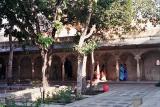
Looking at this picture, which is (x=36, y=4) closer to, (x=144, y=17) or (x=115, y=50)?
(x=144, y=17)

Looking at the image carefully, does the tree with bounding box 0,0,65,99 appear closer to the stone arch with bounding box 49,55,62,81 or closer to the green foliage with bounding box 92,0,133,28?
the green foliage with bounding box 92,0,133,28

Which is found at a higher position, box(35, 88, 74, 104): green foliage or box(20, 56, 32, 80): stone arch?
box(20, 56, 32, 80): stone arch

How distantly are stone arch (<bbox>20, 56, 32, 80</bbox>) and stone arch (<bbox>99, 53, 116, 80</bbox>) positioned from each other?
854 cm


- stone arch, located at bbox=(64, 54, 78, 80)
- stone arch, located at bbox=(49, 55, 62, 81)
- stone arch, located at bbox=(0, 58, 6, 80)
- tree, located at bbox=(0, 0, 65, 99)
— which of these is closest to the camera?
tree, located at bbox=(0, 0, 65, 99)

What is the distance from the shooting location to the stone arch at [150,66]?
115 feet

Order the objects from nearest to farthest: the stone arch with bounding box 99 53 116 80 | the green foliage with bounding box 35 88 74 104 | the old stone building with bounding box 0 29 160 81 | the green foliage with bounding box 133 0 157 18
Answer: the green foliage with bounding box 35 88 74 104 < the green foliage with bounding box 133 0 157 18 < the old stone building with bounding box 0 29 160 81 < the stone arch with bounding box 99 53 116 80

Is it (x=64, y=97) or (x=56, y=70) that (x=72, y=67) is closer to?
(x=56, y=70)

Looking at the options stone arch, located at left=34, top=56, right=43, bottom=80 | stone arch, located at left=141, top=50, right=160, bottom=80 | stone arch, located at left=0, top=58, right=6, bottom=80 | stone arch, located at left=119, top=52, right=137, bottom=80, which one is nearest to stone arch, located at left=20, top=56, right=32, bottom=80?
stone arch, located at left=34, top=56, right=43, bottom=80

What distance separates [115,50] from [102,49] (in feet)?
4.00

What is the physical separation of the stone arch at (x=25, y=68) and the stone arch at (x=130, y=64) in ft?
35.1

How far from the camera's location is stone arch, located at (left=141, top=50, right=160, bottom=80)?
34.9 m

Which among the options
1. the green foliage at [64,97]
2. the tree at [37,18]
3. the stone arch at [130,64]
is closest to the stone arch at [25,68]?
the stone arch at [130,64]

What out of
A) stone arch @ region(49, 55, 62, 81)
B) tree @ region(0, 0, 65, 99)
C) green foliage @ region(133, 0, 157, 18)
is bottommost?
stone arch @ region(49, 55, 62, 81)

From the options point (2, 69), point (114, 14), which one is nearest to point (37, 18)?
point (114, 14)
